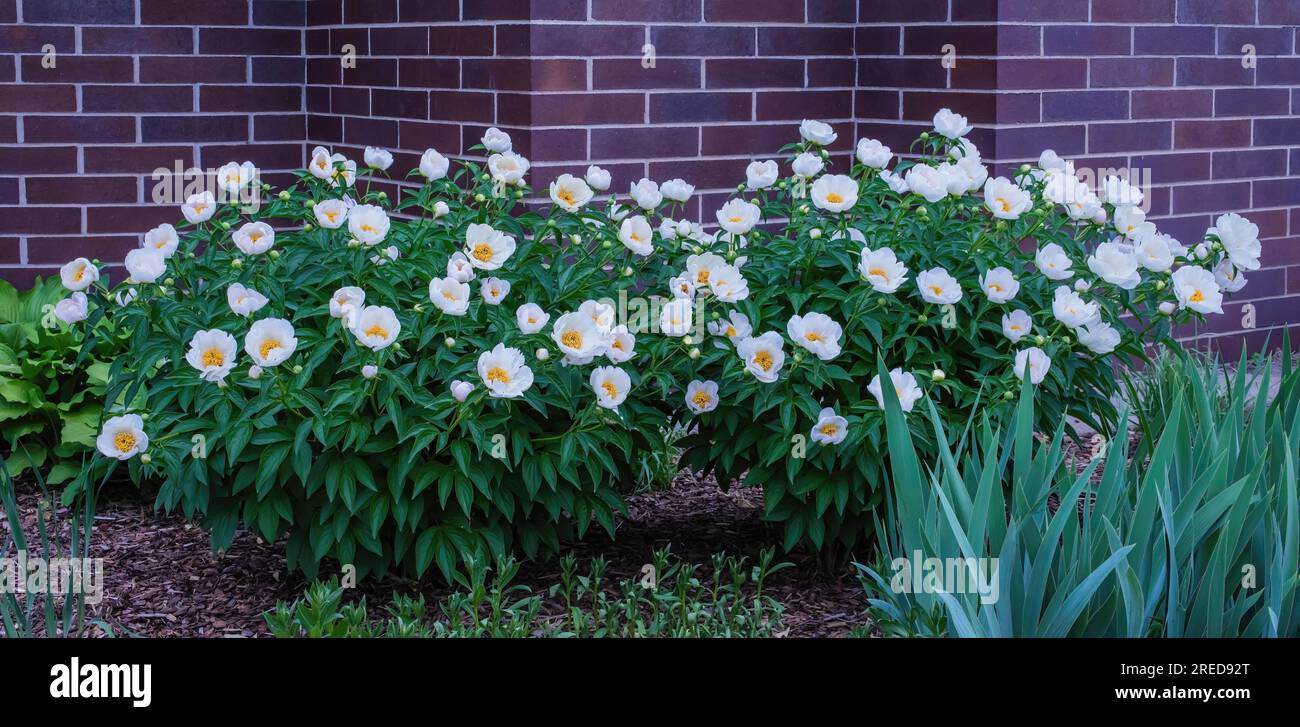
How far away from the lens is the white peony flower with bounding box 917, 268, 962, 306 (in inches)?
149

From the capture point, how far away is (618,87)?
6074 millimetres

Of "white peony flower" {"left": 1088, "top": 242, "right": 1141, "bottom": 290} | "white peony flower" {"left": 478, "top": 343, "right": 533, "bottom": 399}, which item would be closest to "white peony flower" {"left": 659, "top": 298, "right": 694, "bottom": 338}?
"white peony flower" {"left": 478, "top": 343, "right": 533, "bottom": 399}

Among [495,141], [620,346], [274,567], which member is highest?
[495,141]

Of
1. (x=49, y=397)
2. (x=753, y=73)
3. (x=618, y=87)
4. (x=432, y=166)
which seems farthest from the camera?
(x=753, y=73)

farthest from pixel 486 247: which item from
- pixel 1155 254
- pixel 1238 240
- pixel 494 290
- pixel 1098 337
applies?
pixel 1238 240

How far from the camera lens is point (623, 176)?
6.16m

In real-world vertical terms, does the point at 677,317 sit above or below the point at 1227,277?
below

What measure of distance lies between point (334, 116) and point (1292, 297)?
4.80 meters

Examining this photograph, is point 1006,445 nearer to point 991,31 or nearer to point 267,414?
point 267,414

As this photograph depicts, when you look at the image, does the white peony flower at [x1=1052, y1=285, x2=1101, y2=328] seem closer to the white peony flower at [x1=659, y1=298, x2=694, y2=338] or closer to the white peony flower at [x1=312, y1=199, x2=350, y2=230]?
the white peony flower at [x1=659, y1=298, x2=694, y2=338]

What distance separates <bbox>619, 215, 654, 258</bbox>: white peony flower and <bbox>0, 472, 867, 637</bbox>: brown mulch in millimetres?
901

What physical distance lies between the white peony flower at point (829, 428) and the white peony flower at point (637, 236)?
63cm

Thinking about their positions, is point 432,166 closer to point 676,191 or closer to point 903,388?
point 676,191

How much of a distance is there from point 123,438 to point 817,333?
1.68 m
